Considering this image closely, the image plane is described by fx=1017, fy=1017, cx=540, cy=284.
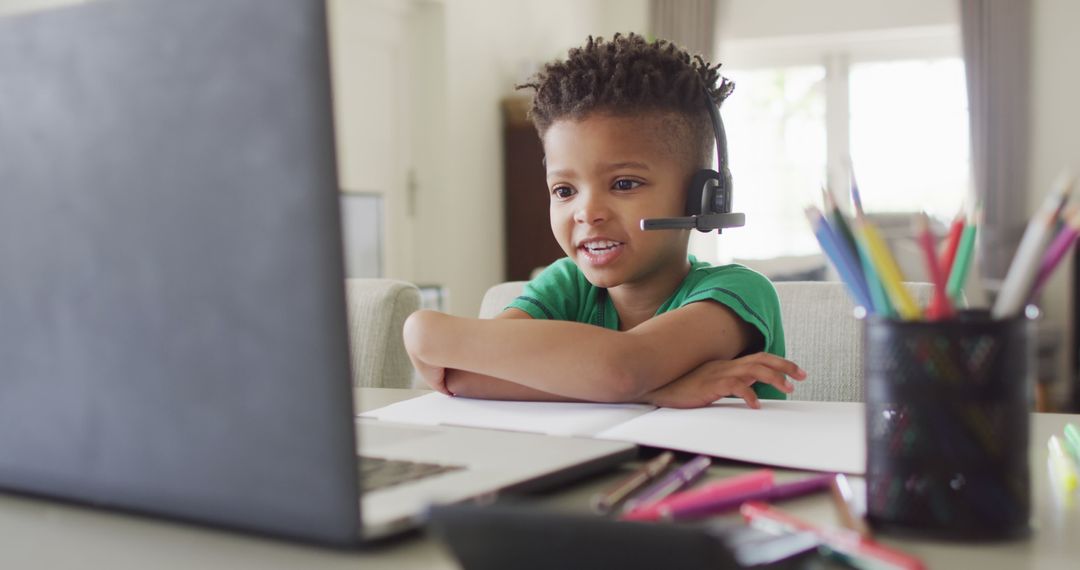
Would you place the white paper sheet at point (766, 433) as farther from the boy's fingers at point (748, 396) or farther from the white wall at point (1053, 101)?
the white wall at point (1053, 101)

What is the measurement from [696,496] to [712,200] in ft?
2.16

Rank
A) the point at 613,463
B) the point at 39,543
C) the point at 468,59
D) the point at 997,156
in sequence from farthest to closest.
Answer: the point at 997,156
the point at 468,59
the point at 613,463
the point at 39,543

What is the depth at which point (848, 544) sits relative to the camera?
388 mm

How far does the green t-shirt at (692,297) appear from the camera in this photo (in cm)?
100

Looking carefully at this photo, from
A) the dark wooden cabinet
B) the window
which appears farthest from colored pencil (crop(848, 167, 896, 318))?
the window

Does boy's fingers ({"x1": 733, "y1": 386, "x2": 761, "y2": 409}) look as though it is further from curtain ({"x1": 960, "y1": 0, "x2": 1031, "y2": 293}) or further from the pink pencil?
curtain ({"x1": 960, "y1": 0, "x2": 1031, "y2": 293})

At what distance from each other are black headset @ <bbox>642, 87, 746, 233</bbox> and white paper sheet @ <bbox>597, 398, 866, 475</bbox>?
282 millimetres

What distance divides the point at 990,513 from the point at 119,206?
39cm

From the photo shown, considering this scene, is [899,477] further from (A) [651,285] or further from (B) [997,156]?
(B) [997,156]

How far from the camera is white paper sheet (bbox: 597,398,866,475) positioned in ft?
1.99

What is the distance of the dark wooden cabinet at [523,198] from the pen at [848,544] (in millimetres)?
4466

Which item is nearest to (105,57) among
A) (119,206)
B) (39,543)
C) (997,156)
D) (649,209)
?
(119,206)

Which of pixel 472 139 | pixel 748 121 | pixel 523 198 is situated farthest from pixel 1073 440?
pixel 748 121

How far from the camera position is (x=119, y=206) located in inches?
16.7
